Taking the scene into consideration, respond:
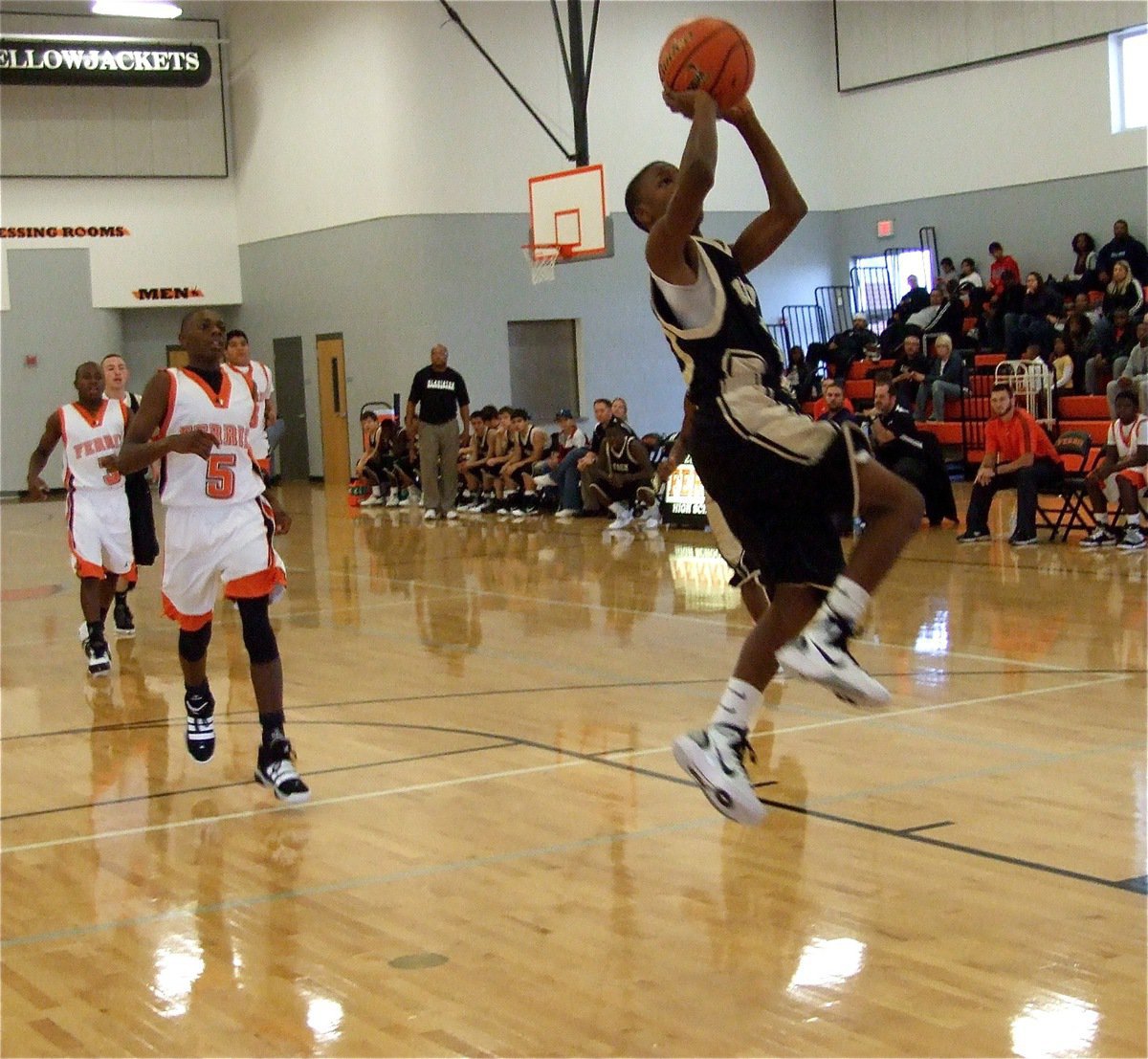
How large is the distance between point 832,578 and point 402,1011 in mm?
1563

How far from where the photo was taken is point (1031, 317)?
63.2ft

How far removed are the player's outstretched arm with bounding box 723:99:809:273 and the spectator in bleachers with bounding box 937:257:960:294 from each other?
17.1 m

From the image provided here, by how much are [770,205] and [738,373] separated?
→ 554 millimetres

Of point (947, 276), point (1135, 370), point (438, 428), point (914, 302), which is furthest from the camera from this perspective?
point (947, 276)

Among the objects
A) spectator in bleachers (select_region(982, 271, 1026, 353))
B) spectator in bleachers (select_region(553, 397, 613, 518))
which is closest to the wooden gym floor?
spectator in bleachers (select_region(553, 397, 613, 518))

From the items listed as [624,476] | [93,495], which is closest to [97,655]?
[93,495]

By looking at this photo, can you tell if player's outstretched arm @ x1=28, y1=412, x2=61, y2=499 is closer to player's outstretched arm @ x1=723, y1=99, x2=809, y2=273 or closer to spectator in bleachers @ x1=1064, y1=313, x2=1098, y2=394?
player's outstretched arm @ x1=723, y1=99, x2=809, y2=273

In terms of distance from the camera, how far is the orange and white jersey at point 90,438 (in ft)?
29.6

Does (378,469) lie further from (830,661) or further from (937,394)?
(830,661)

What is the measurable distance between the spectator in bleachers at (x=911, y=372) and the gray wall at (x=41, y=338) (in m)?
12.9

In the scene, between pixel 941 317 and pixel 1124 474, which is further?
pixel 941 317

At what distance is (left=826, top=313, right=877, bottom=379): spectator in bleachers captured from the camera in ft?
69.5

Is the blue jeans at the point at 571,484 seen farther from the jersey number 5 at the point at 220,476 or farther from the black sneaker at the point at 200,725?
the jersey number 5 at the point at 220,476

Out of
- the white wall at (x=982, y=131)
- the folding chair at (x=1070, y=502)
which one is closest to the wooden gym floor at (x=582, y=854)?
the folding chair at (x=1070, y=502)
